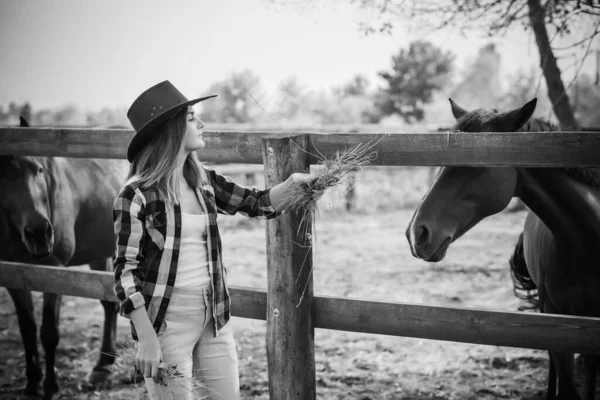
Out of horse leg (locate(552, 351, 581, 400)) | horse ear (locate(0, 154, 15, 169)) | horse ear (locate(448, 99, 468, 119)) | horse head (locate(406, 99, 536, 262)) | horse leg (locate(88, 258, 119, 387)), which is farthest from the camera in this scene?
horse leg (locate(88, 258, 119, 387))

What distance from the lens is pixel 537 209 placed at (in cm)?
274

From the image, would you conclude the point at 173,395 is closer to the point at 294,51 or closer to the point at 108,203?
the point at 108,203

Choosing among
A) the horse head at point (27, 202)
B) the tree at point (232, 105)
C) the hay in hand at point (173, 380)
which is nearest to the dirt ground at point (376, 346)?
the hay in hand at point (173, 380)

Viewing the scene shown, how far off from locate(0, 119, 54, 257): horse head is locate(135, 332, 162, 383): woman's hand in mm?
2064

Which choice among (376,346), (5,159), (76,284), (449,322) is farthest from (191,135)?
(376,346)

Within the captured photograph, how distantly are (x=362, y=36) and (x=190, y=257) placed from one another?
3192mm

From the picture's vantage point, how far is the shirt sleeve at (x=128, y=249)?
1854mm

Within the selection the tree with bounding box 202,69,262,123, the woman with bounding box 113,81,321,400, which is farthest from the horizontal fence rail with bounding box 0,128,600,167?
the tree with bounding box 202,69,262,123

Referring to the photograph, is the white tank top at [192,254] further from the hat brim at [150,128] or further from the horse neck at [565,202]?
the horse neck at [565,202]

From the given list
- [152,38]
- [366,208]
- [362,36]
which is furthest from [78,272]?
[152,38]

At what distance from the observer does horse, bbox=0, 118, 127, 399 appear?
3654 mm

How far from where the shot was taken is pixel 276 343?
261 centimetres

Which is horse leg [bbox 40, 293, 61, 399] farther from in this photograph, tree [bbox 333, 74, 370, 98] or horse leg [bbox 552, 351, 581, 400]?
tree [bbox 333, 74, 370, 98]

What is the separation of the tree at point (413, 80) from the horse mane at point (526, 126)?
123 feet
